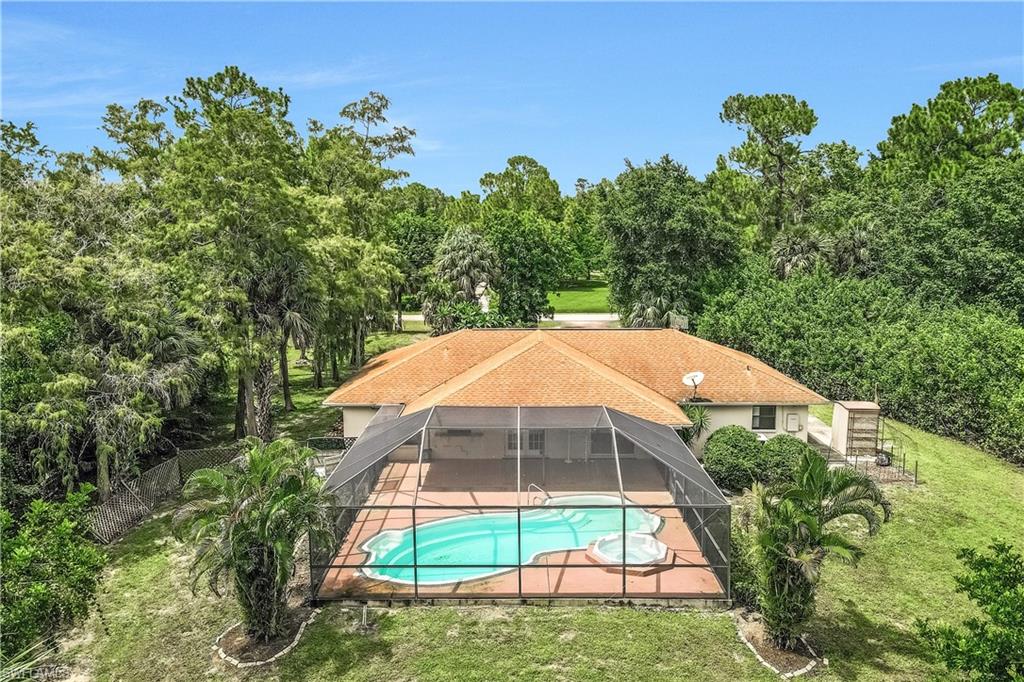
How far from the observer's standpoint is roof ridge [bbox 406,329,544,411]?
23161mm

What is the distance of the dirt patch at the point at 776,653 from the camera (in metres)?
12.9

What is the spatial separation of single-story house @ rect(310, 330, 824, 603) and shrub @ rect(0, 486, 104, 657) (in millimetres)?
4730

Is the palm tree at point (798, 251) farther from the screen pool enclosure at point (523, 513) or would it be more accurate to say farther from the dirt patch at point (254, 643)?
the dirt patch at point (254, 643)

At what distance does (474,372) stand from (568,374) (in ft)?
13.0

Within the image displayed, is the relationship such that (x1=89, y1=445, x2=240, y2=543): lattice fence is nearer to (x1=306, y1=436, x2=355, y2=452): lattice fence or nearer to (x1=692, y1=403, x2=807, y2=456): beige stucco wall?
(x1=306, y1=436, x2=355, y2=452): lattice fence

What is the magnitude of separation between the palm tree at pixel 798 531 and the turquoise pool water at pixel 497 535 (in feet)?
13.7

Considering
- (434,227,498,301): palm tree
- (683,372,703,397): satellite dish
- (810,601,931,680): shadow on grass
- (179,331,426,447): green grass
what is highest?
(434,227,498,301): palm tree

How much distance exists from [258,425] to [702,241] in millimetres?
29885

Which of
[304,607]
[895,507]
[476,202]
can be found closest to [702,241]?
[895,507]

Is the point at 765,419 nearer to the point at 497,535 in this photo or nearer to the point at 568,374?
the point at 568,374

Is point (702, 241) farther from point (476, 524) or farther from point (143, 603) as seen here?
point (143, 603)

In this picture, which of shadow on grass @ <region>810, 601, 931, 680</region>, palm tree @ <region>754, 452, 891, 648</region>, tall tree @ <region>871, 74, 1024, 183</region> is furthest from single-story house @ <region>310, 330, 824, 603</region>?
tall tree @ <region>871, 74, 1024, 183</region>

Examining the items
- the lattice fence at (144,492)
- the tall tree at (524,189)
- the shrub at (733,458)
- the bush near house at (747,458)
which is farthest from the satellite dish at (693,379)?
the tall tree at (524,189)

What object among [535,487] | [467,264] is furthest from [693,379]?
[467,264]
